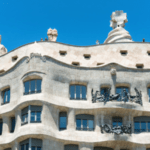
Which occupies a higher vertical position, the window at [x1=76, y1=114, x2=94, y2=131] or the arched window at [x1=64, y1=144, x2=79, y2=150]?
the window at [x1=76, y1=114, x2=94, y2=131]

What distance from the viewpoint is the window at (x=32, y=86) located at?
42906 millimetres

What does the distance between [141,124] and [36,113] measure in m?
9.46

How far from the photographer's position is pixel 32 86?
1702 inches

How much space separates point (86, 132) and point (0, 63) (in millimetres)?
11983

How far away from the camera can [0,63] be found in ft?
159

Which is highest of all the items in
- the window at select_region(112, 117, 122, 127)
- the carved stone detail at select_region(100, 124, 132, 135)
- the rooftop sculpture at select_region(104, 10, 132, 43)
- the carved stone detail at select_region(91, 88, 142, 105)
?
the rooftop sculpture at select_region(104, 10, 132, 43)

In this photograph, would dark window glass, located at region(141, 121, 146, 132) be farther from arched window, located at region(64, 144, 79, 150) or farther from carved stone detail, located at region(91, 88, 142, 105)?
arched window, located at region(64, 144, 79, 150)

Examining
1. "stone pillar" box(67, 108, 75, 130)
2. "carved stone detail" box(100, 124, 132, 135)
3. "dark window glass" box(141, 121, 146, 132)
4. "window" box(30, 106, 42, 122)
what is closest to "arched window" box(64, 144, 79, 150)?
"stone pillar" box(67, 108, 75, 130)

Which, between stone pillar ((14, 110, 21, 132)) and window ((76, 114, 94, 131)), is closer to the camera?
stone pillar ((14, 110, 21, 132))

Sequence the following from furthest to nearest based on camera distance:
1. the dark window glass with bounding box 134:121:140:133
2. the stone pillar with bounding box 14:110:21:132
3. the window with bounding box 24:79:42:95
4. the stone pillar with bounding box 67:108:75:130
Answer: the dark window glass with bounding box 134:121:140:133 < the window with bounding box 24:79:42:95 < the stone pillar with bounding box 67:108:75:130 < the stone pillar with bounding box 14:110:21:132

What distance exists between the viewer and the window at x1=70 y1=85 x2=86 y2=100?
44.2 metres

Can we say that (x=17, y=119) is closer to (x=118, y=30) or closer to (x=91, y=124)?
(x=91, y=124)

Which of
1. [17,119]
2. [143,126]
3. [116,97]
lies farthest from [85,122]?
[17,119]

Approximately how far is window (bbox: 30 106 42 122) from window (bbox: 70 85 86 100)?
12.3 feet
